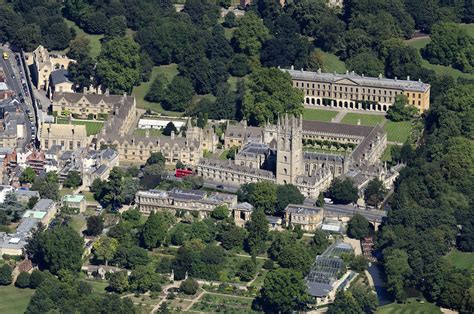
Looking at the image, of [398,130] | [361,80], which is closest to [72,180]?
[398,130]

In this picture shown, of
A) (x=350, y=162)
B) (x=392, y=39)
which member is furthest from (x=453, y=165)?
(x=392, y=39)

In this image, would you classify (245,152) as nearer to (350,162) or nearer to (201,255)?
(350,162)

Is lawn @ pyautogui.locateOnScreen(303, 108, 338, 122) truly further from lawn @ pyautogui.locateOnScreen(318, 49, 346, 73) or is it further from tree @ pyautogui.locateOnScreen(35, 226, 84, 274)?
tree @ pyautogui.locateOnScreen(35, 226, 84, 274)

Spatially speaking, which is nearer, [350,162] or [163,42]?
[350,162]

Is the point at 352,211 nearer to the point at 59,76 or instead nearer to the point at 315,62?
the point at 315,62

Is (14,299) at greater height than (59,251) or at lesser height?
lesser

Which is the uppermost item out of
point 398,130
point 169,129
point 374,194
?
point 398,130
